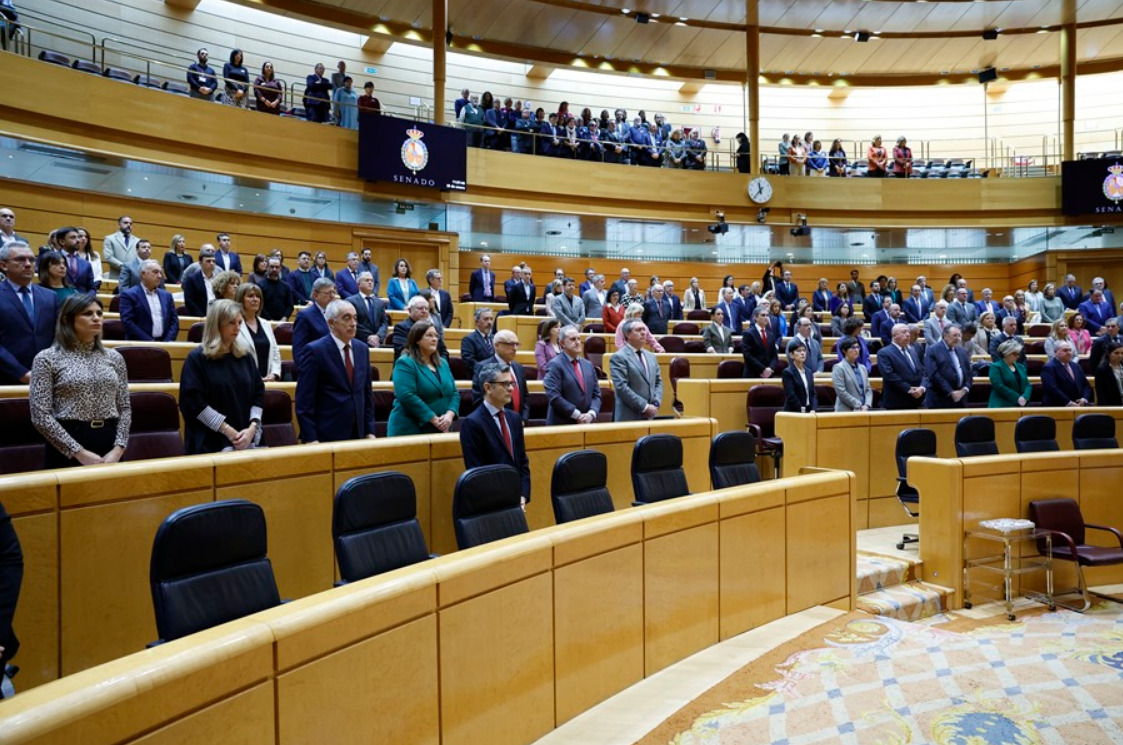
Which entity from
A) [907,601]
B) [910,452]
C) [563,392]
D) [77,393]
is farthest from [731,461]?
[77,393]

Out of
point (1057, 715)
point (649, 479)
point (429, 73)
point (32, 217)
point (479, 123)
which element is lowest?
point (1057, 715)

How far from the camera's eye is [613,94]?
55.9ft

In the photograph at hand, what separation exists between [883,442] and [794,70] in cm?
1301

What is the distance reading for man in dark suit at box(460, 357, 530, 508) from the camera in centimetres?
346

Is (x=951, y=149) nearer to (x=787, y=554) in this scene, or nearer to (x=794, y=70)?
(x=794, y=70)

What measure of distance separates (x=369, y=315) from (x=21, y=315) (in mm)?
3090

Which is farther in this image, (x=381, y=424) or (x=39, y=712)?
(x=381, y=424)

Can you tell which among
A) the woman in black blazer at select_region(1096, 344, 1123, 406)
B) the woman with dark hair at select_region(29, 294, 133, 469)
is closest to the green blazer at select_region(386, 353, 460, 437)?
the woman with dark hair at select_region(29, 294, 133, 469)

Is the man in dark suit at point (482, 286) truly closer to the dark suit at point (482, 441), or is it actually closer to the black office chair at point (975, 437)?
the black office chair at point (975, 437)

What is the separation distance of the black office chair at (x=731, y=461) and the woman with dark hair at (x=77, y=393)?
2.83m

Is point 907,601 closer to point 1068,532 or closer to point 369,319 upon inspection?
point 1068,532

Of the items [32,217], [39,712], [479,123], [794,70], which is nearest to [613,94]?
[794,70]

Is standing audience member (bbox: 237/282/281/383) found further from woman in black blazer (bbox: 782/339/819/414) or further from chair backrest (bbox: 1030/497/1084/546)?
chair backrest (bbox: 1030/497/1084/546)

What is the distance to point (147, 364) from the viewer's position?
4758 millimetres
